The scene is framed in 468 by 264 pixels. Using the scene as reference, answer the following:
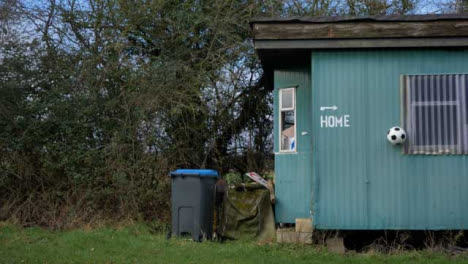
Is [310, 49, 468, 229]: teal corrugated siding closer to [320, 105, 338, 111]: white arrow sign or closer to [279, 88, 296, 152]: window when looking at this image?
[320, 105, 338, 111]: white arrow sign

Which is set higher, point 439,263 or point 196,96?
point 196,96

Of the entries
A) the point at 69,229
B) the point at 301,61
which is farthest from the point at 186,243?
the point at 301,61

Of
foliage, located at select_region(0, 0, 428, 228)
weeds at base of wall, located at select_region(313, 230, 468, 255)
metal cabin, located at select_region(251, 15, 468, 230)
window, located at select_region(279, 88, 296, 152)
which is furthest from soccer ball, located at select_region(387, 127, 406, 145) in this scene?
foliage, located at select_region(0, 0, 428, 228)

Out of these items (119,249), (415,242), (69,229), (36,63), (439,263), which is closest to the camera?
(439,263)

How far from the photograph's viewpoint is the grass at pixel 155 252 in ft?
26.1

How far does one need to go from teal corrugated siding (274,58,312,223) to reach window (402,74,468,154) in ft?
5.95

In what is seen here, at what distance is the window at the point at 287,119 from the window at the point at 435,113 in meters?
2.06

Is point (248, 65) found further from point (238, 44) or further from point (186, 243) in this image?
point (186, 243)

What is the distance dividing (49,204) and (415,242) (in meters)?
7.32

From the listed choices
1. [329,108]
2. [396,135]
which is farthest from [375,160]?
[329,108]

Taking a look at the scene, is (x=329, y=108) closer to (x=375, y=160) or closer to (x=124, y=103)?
(x=375, y=160)

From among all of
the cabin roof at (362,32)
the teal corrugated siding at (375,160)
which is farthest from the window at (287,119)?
the cabin roof at (362,32)

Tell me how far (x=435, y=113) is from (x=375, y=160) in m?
1.22

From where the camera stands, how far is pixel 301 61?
32.7ft
